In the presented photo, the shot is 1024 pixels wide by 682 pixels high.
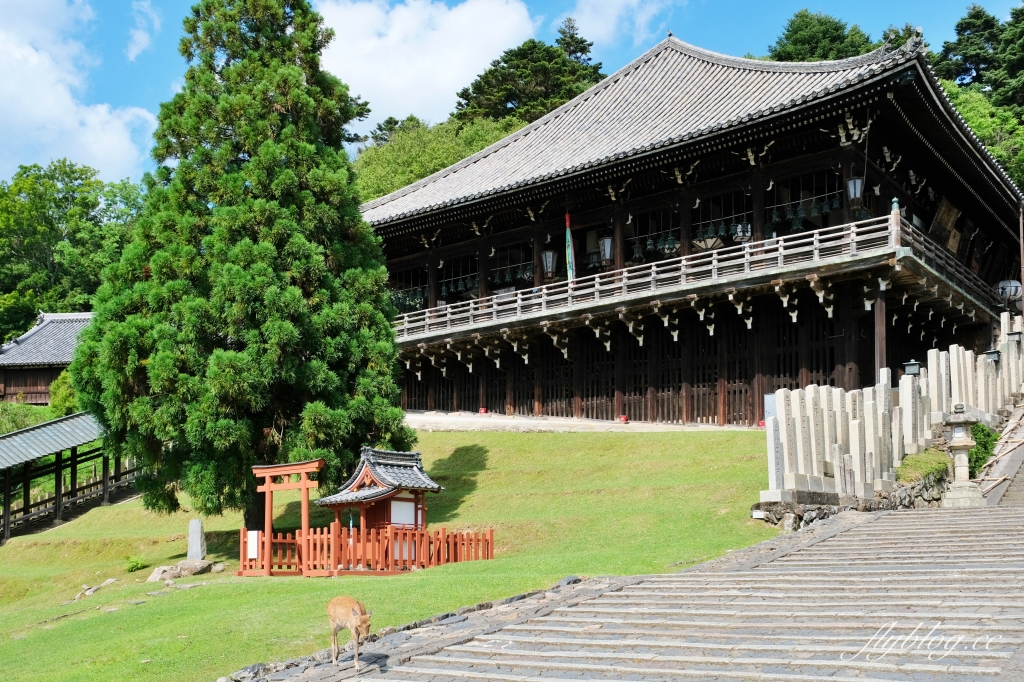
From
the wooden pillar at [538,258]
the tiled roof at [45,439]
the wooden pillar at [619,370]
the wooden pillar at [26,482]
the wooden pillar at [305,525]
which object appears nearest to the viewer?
the wooden pillar at [305,525]

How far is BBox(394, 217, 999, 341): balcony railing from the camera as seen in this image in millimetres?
25391

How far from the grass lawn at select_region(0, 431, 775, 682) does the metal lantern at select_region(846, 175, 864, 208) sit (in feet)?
22.6

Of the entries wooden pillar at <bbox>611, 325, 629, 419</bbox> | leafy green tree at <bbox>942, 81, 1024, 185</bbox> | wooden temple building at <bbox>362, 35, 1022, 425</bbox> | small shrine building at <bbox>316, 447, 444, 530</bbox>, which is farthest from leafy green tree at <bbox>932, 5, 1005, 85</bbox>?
small shrine building at <bbox>316, 447, 444, 530</bbox>

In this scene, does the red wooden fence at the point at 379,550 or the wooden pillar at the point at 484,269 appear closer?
the red wooden fence at the point at 379,550

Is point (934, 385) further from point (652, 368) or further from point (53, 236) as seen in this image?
point (53, 236)

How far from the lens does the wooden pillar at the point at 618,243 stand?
31.2 meters

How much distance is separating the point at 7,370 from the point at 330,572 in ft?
142

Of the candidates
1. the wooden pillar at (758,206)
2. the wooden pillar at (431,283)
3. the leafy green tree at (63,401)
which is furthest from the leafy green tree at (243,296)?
the leafy green tree at (63,401)

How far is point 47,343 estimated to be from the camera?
53.6 meters

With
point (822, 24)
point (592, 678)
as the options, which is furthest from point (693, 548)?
point (822, 24)

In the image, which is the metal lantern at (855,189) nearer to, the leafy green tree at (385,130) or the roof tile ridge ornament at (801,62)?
the roof tile ridge ornament at (801,62)

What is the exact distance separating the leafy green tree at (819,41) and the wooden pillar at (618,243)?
3542 centimetres

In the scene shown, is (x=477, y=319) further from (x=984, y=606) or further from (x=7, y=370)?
(x=7, y=370)

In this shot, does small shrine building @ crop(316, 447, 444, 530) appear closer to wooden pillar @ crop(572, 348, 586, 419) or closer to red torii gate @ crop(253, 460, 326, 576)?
red torii gate @ crop(253, 460, 326, 576)
